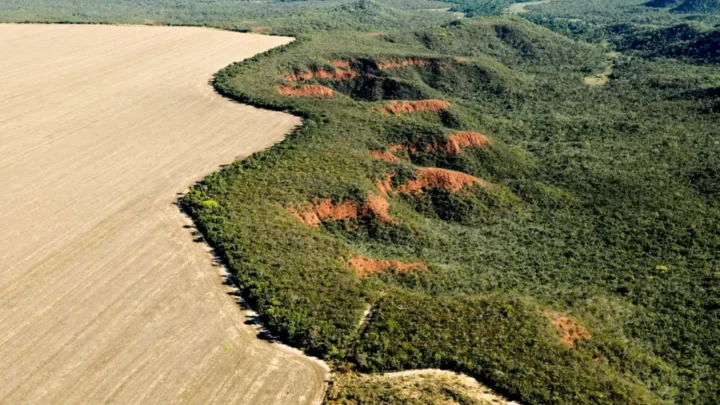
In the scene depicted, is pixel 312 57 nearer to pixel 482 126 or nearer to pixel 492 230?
pixel 482 126

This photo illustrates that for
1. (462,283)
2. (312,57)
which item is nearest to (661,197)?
(462,283)

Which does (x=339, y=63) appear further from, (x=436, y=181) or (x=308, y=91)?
(x=436, y=181)

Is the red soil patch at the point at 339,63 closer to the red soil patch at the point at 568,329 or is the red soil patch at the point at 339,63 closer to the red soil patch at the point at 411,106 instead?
the red soil patch at the point at 411,106

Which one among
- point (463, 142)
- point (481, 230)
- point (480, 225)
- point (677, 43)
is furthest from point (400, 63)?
point (677, 43)

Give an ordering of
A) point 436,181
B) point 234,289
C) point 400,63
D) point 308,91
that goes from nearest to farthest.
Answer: point 234,289 < point 436,181 < point 308,91 < point 400,63

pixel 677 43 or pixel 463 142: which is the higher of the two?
pixel 463 142

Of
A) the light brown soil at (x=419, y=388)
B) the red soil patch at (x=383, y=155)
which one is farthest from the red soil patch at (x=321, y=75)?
the light brown soil at (x=419, y=388)
